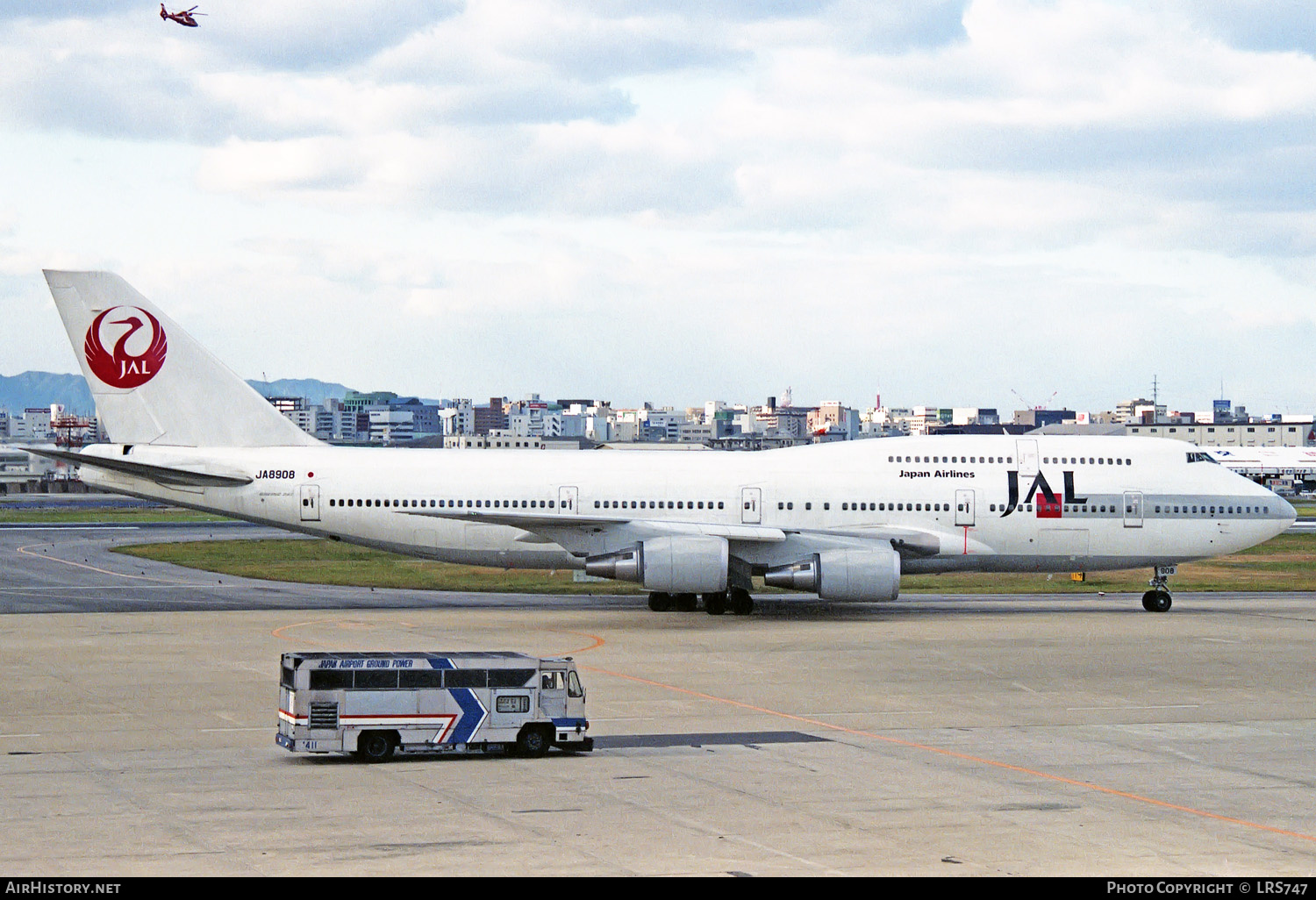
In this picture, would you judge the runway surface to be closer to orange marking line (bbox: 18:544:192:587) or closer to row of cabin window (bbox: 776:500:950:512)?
row of cabin window (bbox: 776:500:950:512)

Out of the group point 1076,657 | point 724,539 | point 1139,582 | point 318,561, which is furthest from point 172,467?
point 1139,582

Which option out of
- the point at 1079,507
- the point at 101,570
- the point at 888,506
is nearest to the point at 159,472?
the point at 101,570

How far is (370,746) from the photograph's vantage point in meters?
21.3

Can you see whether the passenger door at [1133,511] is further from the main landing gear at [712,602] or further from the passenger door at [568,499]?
the passenger door at [568,499]

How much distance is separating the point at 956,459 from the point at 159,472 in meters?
24.8

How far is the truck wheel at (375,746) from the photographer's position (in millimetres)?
21266

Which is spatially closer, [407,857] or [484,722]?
[407,857]

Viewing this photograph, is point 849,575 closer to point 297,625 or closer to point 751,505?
point 751,505

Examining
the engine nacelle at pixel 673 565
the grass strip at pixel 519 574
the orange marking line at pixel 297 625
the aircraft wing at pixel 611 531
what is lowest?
the grass strip at pixel 519 574

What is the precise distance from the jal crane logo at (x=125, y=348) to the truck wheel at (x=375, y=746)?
27262 millimetres

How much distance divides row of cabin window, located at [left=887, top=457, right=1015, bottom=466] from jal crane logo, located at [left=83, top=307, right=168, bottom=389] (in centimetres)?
2336

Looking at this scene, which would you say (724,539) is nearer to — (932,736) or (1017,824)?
(932,736)

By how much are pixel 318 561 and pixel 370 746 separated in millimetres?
46229

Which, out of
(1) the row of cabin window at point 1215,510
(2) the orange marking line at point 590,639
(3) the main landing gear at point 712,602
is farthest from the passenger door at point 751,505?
(1) the row of cabin window at point 1215,510
